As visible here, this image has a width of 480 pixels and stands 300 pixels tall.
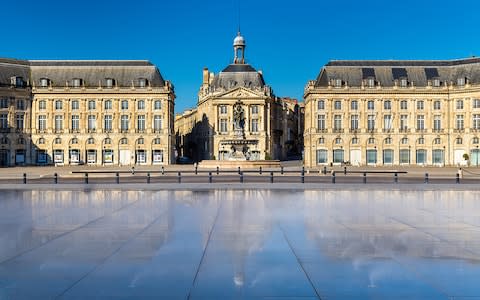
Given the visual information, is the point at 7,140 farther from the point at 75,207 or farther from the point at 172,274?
the point at 172,274

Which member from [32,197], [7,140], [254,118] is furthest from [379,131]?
[32,197]

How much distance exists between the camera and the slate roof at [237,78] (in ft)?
353

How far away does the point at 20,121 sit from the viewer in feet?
307

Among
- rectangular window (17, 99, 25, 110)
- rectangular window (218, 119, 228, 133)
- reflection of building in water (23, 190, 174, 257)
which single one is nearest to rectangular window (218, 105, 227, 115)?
rectangular window (218, 119, 228, 133)

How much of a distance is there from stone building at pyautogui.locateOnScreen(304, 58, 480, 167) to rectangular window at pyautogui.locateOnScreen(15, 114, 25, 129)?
51.2m

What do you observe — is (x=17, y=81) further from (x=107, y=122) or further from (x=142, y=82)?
(x=142, y=82)

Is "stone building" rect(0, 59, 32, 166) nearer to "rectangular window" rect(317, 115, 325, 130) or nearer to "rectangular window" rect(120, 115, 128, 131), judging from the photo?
"rectangular window" rect(120, 115, 128, 131)

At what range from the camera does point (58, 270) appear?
10.5 meters

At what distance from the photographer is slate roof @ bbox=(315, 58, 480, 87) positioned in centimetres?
9500

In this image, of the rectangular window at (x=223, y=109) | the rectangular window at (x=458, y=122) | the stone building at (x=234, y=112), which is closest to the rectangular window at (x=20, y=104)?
the stone building at (x=234, y=112)

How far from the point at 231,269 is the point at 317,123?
8604 centimetres

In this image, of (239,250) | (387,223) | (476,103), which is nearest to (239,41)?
(476,103)

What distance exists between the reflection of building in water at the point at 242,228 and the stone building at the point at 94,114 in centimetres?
7249

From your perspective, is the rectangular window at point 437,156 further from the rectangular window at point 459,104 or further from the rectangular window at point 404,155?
the rectangular window at point 459,104
